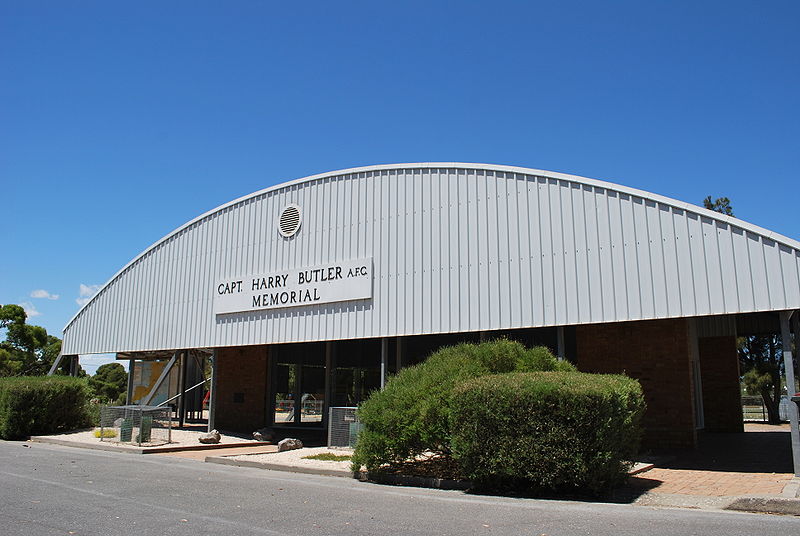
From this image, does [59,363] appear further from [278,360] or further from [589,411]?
[589,411]

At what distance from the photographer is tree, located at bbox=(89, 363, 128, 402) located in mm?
50000

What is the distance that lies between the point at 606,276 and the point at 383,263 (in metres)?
5.85

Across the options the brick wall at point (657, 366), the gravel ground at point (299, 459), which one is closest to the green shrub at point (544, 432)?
the gravel ground at point (299, 459)

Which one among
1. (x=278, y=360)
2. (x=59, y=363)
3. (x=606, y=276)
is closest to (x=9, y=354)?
(x=59, y=363)

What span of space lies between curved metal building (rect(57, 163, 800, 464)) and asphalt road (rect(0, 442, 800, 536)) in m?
5.06

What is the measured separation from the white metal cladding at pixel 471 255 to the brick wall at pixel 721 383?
9660mm

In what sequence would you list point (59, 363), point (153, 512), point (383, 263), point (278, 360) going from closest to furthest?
point (153, 512) < point (383, 263) < point (278, 360) < point (59, 363)

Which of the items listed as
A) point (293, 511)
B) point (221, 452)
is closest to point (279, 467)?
point (221, 452)

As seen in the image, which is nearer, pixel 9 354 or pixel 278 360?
pixel 278 360

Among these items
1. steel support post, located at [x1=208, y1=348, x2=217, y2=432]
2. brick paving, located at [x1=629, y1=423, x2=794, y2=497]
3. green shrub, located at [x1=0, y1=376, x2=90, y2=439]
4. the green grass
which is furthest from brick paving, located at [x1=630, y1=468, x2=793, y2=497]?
green shrub, located at [x1=0, y1=376, x2=90, y2=439]

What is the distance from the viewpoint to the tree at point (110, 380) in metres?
50.0

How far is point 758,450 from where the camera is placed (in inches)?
616

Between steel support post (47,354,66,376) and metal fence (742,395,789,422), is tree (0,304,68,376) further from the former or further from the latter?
metal fence (742,395,789,422)

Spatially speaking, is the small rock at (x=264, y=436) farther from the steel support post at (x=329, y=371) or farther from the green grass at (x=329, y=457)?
the green grass at (x=329, y=457)
